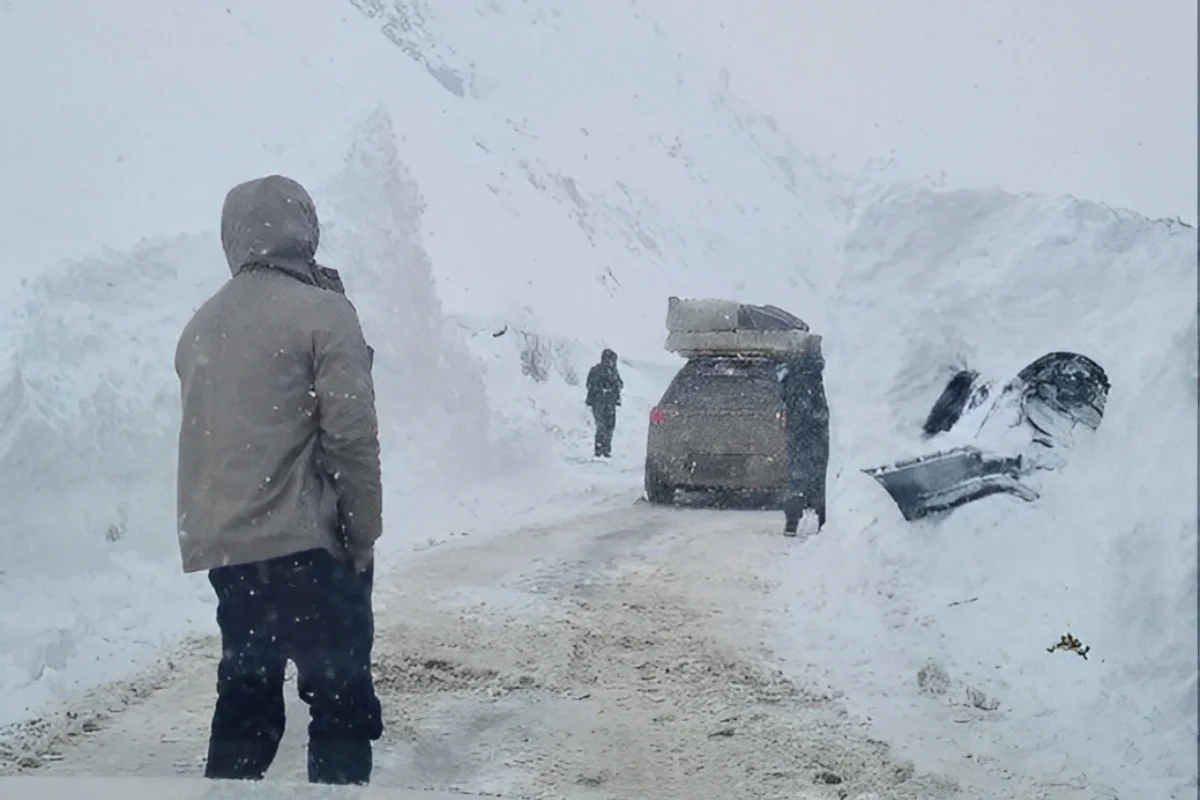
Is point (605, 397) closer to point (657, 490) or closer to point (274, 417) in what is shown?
point (657, 490)

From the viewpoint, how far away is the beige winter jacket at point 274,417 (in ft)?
9.53

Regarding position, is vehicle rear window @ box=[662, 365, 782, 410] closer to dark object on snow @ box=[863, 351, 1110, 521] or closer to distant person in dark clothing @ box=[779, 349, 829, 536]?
distant person in dark clothing @ box=[779, 349, 829, 536]

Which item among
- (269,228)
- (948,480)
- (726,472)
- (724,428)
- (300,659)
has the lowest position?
(300,659)

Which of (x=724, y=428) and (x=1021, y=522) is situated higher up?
(x=724, y=428)

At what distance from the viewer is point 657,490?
311 inches

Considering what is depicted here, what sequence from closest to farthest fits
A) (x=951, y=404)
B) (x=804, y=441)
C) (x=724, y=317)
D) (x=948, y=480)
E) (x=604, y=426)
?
(x=948, y=480) < (x=951, y=404) < (x=724, y=317) < (x=804, y=441) < (x=604, y=426)

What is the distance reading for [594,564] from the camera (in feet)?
20.9

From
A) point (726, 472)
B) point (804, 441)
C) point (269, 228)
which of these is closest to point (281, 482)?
point (269, 228)

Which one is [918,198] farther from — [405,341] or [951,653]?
[405,341]

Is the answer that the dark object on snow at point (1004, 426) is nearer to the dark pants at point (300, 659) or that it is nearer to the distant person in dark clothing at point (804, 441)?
the distant person in dark clothing at point (804, 441)

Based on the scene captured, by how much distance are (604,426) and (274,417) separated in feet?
20.7

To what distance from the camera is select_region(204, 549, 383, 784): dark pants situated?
3.01 m

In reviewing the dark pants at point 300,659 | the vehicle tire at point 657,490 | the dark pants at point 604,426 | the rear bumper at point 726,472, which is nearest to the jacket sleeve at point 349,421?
the dark pants at point 300,659

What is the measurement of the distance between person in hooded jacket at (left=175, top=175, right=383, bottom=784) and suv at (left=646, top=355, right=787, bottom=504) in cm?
375
